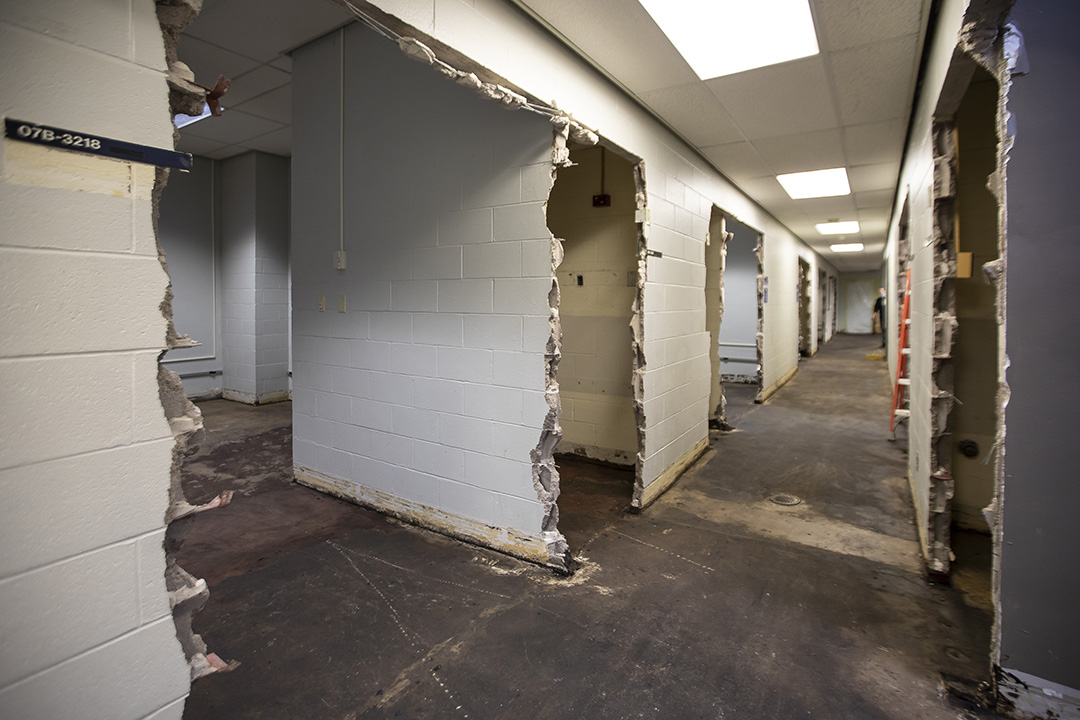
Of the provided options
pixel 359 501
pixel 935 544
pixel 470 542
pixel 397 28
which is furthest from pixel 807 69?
pixel 359 501

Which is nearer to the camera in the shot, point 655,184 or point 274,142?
point 655,184

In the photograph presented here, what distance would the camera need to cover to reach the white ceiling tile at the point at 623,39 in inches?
88.8

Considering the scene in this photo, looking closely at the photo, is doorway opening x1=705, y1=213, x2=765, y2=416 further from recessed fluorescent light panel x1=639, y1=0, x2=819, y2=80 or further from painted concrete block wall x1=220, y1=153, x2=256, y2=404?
painted concrete block wall x1=220, y1=153, x2=256, y2=404

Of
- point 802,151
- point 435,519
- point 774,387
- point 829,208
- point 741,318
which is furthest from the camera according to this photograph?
point 741,318

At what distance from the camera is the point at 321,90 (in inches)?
139

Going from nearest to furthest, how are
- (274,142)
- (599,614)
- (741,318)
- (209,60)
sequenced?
(599,614)
(209,60)
(274,142)
(741,318)

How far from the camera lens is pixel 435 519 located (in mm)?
3082

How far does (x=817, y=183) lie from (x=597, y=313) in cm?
308

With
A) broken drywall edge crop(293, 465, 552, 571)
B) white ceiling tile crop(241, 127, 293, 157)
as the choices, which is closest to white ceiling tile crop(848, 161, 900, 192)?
broken drywall edge crop(293, 465, 552, 571)

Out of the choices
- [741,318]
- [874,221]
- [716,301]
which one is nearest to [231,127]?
[716,301]

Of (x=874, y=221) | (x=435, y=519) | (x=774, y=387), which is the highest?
(x=874, y=221)

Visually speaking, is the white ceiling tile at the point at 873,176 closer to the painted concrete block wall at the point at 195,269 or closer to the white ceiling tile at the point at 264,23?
the white ceiling tile at the point at 264,23

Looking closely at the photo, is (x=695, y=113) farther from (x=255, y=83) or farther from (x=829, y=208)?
(x=829, y=208)

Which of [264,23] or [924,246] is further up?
[264,23]
